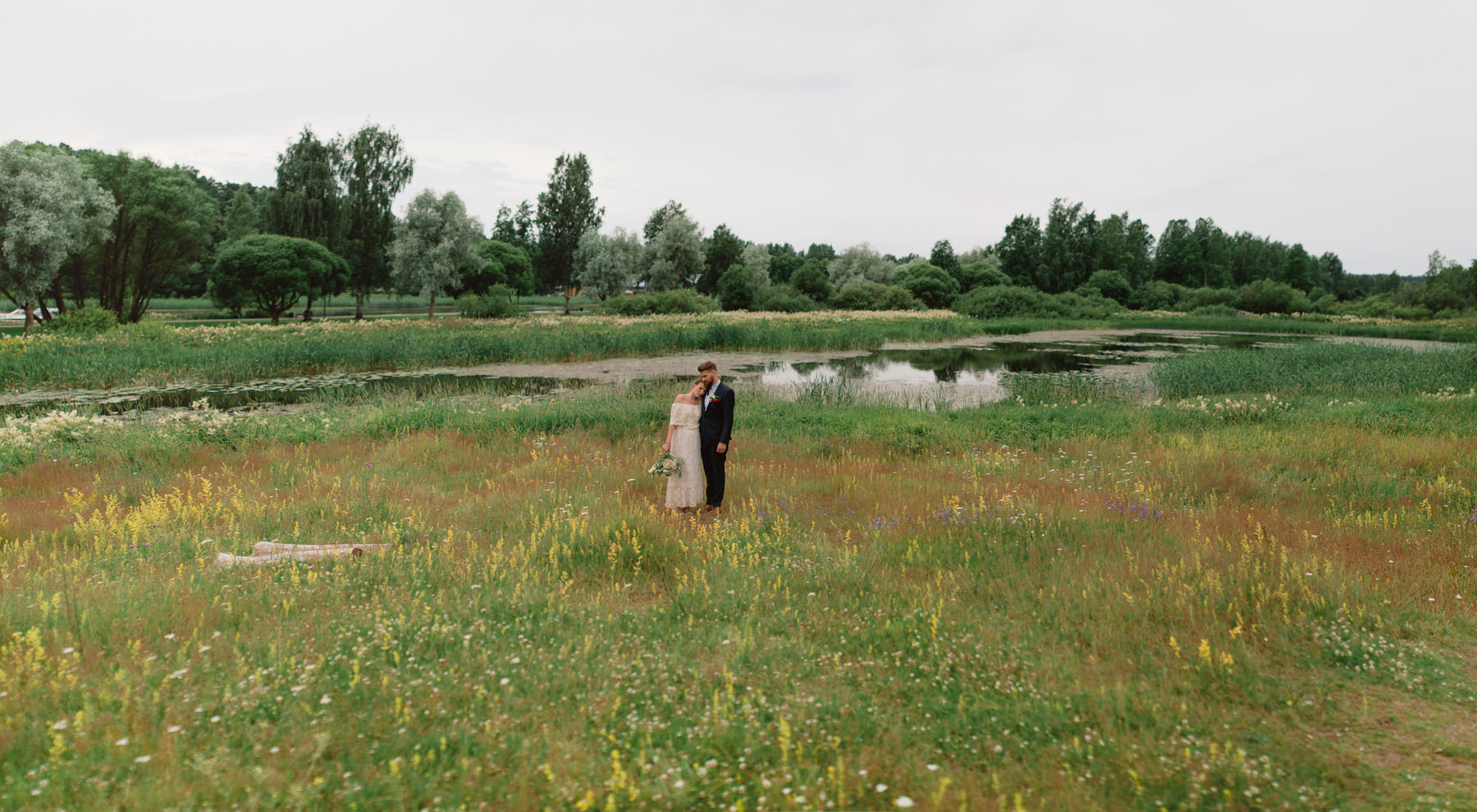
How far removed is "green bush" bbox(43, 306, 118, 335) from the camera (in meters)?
31.6

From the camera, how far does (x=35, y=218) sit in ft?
105

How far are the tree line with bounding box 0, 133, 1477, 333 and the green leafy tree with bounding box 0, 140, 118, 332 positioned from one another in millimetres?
80

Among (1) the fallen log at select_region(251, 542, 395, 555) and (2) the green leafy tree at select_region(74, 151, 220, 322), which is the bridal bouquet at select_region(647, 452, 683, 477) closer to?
(1) the fallen log at select_region(251, 542, 395, 555)

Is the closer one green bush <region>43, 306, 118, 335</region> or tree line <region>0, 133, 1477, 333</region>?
green bush <region>43, 306, 118, 335</region>

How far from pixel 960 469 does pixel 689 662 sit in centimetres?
808

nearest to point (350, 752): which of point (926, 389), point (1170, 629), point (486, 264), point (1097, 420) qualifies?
point (1170, 629)

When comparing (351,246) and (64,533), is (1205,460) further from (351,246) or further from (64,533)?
(351,246)

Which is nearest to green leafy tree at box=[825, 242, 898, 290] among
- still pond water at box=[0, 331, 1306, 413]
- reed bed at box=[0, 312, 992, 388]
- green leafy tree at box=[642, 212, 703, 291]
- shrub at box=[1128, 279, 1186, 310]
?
green leafy tree at box=[642, 212, 703, 291]

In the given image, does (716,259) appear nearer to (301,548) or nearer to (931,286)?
(931,286)

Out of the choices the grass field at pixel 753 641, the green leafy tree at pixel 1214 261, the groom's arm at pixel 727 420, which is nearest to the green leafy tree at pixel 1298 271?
the green leafy tree at pixel 1214 261

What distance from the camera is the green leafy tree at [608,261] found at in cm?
6938

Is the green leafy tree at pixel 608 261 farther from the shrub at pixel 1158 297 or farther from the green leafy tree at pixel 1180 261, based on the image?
the green leafy tree at pixel 1180 261

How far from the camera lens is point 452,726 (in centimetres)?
450

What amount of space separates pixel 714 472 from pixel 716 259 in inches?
2642
